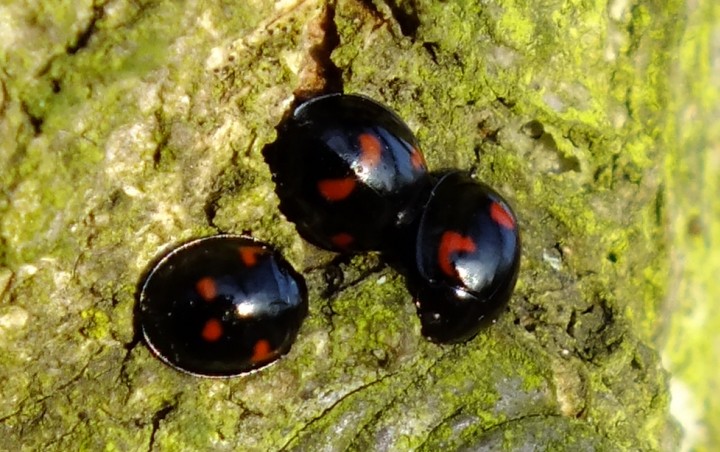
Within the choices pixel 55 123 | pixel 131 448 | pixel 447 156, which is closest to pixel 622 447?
pixel 447 156

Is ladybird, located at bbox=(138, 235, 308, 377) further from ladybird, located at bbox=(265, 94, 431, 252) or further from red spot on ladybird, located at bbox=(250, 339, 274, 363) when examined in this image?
ladybird, located at bbox=(265, 94, 431, 252)

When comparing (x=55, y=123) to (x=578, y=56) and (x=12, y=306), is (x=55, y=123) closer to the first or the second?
(x=12, y=306)

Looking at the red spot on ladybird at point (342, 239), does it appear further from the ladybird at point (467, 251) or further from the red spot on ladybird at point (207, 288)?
the red spot on ladybird at point (207, 288)

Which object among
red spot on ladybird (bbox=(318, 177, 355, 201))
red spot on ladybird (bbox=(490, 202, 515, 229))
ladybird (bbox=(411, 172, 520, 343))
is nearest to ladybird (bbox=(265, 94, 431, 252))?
red spot on ladybird (bbox=(318, 177, 355, 201))

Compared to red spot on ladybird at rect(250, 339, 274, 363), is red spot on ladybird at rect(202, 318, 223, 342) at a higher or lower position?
higher

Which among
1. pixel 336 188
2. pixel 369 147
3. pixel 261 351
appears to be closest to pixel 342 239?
pixel 336 188

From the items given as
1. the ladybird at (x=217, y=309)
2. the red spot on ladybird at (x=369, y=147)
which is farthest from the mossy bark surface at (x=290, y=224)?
the red spot on ladybird at (x=369, y=147)

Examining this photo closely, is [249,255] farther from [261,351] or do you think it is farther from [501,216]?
[501,216]
